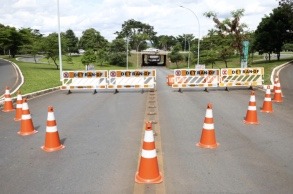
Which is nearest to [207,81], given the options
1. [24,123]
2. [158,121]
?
[158,121]

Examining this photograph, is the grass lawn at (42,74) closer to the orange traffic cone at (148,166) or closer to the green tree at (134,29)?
the orange traffic cone at (148,166)

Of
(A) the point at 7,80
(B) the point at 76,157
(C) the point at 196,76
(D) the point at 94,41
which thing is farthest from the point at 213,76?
→ (D) the point at 94,41

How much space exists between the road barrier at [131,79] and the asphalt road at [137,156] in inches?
312

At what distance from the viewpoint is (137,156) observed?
6.18m

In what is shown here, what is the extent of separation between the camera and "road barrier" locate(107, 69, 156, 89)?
18312mm

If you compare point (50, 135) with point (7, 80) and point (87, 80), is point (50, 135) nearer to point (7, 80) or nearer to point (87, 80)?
point (87, 80)

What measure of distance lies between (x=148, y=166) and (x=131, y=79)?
45.0ft

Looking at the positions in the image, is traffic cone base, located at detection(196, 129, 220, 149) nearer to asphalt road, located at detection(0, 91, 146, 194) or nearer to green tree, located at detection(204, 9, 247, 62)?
asphalt road, located at detection(0, 91, 146, 194)

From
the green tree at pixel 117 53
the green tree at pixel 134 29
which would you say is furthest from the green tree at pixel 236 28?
the green tree at pixel 134 29

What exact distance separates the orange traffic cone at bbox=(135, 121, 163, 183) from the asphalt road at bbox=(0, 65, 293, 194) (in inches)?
5.6

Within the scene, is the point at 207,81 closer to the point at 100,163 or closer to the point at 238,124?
the point at 238,124

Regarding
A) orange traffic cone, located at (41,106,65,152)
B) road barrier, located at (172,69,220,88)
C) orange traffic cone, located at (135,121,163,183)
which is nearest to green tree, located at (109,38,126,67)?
road barrier, located at (172,69,220,88)

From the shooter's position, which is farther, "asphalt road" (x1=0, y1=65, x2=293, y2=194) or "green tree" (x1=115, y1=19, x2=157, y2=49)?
"green tree" (x1=115, y1=19, x2=157, y2=49)

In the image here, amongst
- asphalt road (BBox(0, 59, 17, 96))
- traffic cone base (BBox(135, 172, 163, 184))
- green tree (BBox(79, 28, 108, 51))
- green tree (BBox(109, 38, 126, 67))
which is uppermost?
green tree (BBox(79, 28, 108, 51))
